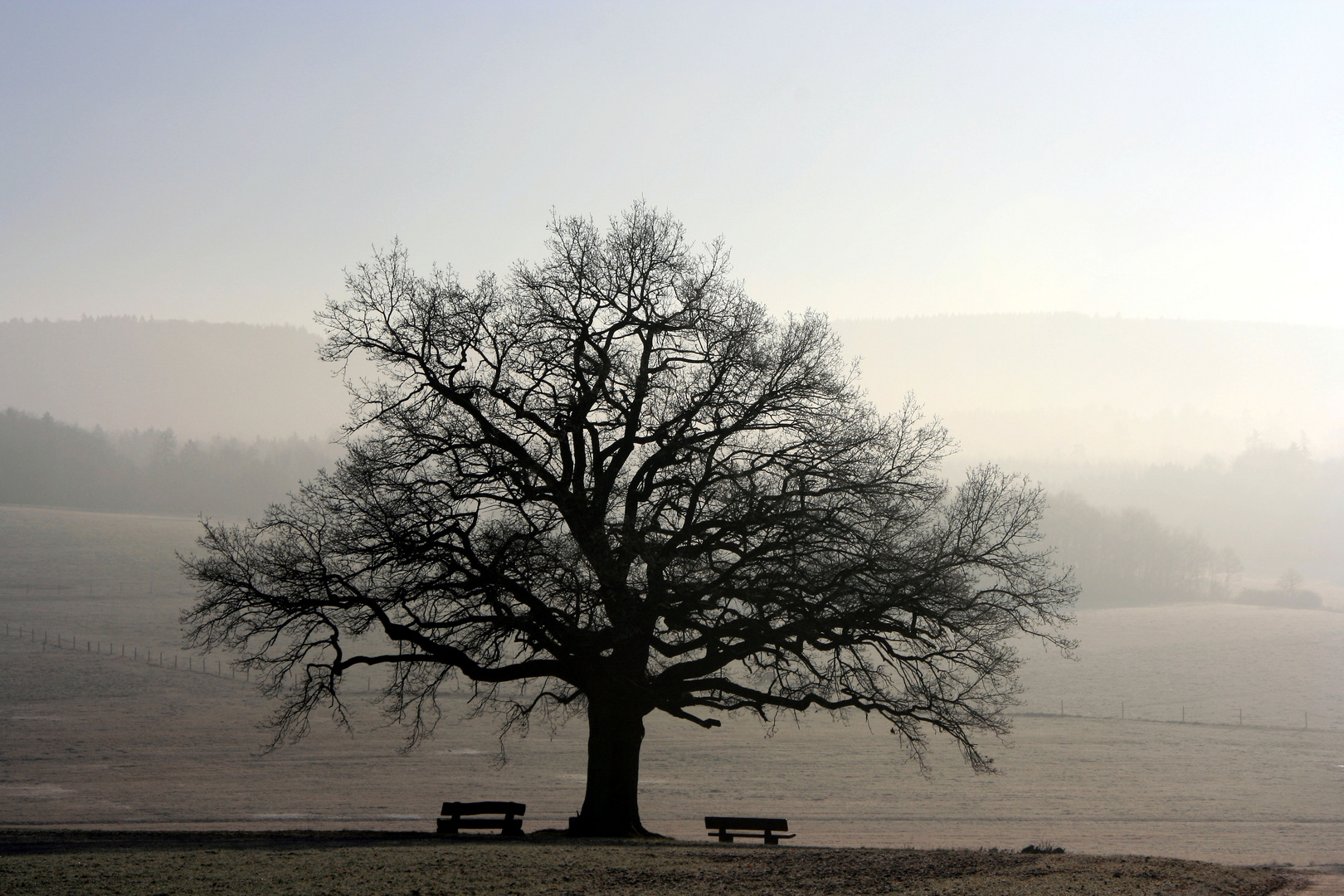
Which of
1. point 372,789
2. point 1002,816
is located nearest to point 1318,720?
point 1002,816

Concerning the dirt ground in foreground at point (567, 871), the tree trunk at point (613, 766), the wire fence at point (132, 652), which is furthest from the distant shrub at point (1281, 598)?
the dirt ground in foreground at point (567, 871)

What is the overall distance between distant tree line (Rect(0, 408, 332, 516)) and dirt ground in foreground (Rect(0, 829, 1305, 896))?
356ft

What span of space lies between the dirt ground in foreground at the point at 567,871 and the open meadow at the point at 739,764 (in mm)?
8198

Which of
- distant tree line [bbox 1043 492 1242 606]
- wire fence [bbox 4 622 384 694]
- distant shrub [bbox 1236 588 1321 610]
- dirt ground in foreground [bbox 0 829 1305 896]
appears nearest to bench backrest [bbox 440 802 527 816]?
dirt ground in foreground [bbox 0 829 1305 896]

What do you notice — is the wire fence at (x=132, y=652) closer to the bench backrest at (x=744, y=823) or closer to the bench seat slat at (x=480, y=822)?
the bench seat slat at (x=480, y=822)

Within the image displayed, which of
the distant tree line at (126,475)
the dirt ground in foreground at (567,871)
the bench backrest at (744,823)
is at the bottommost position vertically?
the bench backrest at (744,823)

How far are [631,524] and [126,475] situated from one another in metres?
131

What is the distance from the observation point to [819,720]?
146 feet

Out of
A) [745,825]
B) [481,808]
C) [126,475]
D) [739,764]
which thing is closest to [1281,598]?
[739,764]

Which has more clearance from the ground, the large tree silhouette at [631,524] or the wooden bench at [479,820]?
the large tree silhouette at [631,524]

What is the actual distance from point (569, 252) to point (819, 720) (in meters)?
34.1

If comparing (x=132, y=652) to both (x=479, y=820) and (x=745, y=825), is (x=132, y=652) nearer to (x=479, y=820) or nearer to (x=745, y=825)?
(x=479, y=820)

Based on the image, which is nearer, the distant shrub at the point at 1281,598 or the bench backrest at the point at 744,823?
the bench backrest at the point at 744,823

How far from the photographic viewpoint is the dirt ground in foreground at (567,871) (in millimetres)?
9383
